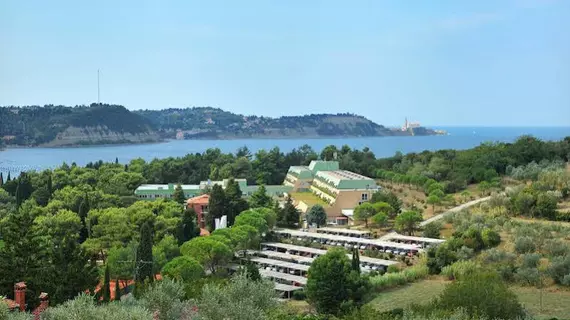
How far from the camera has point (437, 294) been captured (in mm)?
19422

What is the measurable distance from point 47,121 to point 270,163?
97.9 metres

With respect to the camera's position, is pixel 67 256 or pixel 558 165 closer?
pixel 67 256

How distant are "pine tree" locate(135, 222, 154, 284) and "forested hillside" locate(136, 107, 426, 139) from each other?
156568mm

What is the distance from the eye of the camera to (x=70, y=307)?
411 inches

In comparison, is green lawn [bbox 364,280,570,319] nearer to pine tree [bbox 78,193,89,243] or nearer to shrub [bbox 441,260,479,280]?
shrub [bbox 441,260,479,280]

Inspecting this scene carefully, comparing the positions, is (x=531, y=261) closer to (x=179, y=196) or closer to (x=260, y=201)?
(x=260, y=201)

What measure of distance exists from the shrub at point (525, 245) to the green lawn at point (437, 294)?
295 cm

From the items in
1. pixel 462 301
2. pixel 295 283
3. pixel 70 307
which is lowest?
pixel 295 283

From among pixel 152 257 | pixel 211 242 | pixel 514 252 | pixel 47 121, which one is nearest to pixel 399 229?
pixel 514 252

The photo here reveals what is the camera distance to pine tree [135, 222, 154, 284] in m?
21.5

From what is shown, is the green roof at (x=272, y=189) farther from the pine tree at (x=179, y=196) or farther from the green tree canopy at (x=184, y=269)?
the green tree canopy at (x=184, y=269)

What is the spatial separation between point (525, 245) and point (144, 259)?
42.8 feet

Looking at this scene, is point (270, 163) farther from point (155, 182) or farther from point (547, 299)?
point (547, 299)

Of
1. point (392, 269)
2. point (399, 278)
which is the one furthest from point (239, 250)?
point (399, 278)
